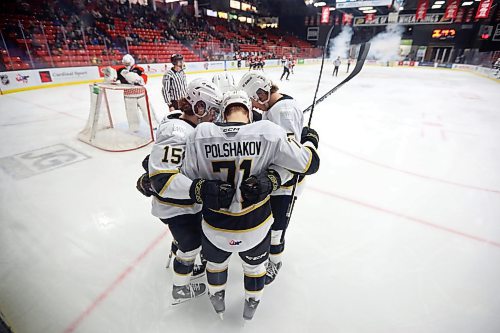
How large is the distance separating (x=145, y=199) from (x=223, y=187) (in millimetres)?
1975

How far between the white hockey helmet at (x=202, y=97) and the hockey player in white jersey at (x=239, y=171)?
138mm

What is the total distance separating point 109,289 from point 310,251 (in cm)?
148

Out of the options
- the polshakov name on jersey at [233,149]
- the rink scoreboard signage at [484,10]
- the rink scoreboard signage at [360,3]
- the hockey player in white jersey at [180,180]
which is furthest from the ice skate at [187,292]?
the rink scoreboard signage at [484,10]

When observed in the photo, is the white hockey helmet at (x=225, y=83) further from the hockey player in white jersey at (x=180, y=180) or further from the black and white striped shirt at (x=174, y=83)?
the black and white striped shirt at (x=174, y=83)

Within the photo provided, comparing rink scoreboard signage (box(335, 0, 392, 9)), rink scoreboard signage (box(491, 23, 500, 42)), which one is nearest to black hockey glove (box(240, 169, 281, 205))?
rink scoreboard signage (box(335, 0, 392, 9))

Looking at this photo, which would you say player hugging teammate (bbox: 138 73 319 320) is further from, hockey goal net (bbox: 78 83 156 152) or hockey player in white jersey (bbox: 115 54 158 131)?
hockey player in white jersey (bbox: 115 54 158 131)

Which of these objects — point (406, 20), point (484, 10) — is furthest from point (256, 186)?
point (406, 20)

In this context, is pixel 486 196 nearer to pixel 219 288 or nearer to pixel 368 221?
pixel 368 221

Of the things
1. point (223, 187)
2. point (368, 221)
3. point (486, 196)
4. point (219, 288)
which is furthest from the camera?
point (486, 196)

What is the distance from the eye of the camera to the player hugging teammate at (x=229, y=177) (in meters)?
1.13

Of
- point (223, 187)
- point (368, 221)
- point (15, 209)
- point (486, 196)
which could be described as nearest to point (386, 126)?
point (486, 196)

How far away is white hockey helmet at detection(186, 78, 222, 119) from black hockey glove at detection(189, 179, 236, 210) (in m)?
0.42

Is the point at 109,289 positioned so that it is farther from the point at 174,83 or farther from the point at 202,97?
the point at 174,83

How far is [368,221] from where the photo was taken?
254 centimetres
